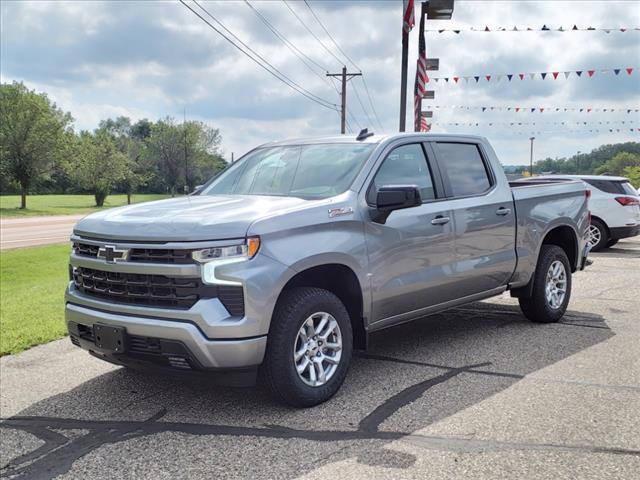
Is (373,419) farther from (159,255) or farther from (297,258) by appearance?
(159,255)

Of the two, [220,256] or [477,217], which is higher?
[477,217]

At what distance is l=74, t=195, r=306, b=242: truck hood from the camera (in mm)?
3838

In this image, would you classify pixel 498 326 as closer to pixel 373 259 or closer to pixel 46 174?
pixel 373 259

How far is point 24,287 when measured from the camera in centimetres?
1200

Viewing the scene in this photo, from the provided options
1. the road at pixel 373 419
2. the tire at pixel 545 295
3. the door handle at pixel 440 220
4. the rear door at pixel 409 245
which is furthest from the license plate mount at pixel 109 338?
the tire at pixel 545 295

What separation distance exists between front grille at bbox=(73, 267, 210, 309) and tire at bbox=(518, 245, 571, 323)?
3965mm

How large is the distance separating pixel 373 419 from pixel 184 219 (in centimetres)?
176

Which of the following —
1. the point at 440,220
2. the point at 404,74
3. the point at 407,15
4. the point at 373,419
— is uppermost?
the point at 407,15

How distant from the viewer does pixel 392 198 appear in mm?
4477

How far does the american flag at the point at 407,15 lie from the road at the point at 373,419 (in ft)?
30.5

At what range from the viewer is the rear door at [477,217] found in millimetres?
5449

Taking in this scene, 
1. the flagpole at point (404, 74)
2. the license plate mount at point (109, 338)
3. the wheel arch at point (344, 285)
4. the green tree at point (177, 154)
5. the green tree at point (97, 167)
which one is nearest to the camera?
the license plate mount at point (109, 338)

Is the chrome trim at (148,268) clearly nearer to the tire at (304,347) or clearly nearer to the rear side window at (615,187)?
the tire at (304,347)

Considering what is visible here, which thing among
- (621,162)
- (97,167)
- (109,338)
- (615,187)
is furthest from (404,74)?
(621,162)
